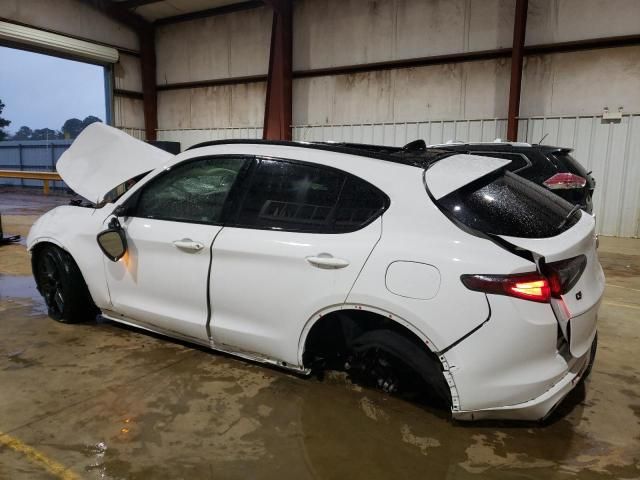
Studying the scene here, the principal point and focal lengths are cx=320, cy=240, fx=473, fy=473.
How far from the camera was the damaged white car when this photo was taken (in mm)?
2039

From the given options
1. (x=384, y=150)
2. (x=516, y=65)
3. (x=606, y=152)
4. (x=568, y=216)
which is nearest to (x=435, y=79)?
(x=516, y=65)

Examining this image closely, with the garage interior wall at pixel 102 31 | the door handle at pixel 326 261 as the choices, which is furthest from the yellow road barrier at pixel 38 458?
the garage interior wall at pixel 102 31

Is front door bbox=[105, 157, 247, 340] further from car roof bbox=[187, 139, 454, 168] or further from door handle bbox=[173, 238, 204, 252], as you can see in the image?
car roof bbox=[187, 139, 454, 168]

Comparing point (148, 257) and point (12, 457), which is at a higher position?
Result: point (148, 257)

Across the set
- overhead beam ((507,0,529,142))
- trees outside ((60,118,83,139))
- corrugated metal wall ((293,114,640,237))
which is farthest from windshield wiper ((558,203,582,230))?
trees outside ((60,118,83,139))

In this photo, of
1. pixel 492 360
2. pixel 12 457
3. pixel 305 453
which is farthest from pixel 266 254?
pixel 12 457

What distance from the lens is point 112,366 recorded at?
2.99 meters

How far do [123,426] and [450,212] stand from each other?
6.20ft

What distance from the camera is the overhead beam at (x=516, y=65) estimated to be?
9.08 meters

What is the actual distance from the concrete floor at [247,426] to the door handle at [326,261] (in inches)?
31.1

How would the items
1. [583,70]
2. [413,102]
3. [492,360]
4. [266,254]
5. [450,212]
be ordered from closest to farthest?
[492,360] → [450,212] → [266,254] → [583,70] → [413,102]

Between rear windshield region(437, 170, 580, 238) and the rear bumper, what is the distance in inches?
26.1

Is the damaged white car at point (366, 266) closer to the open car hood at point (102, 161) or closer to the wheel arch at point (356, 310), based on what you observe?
the wheel arch at point (356, 310)

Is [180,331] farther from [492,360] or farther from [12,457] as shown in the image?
[492,360]
